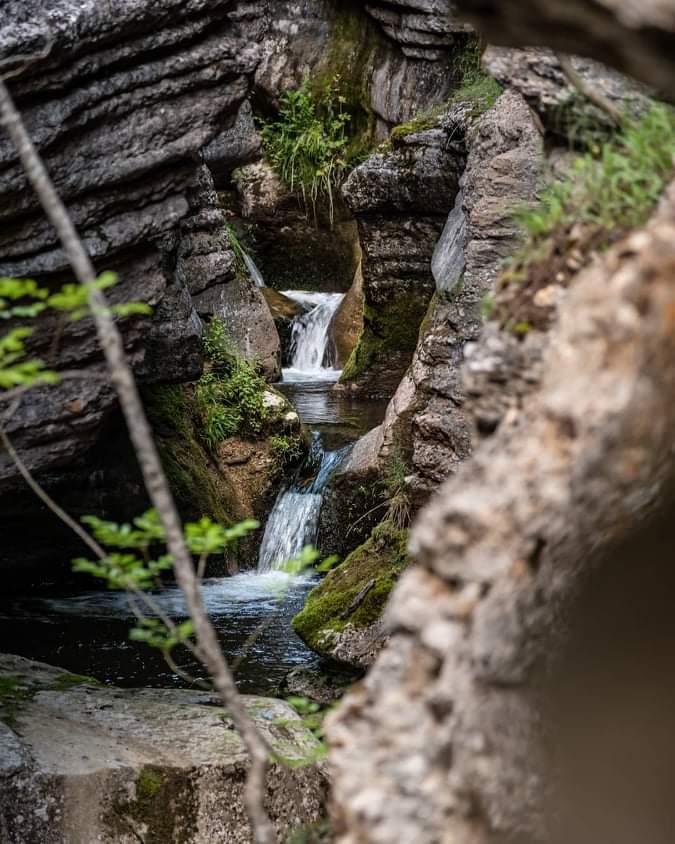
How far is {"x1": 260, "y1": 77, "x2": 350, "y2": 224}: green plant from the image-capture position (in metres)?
18.8

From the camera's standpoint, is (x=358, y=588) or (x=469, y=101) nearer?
(x=358, y=588)

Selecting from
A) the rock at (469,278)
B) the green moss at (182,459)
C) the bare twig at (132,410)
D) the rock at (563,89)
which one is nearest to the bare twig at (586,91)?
the rock at (563,89)

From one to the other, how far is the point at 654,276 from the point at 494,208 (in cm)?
465

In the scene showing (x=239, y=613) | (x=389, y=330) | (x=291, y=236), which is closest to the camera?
(x=239, y=613)

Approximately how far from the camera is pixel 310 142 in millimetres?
18812

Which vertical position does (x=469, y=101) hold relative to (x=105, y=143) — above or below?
below

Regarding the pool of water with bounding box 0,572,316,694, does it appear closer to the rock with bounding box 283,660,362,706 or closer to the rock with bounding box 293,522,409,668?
the rock with bounding box 283,660,362,706

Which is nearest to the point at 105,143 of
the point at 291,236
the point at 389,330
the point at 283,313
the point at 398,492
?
the point at 398,492

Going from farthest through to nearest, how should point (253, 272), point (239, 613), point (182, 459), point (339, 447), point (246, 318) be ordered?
point (253, 272) < point (246, 318) < point (339, 447) < point (182, 459) < point (239, 613)

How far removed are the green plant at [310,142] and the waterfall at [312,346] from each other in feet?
9.97

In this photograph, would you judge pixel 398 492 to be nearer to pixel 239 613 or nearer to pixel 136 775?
pixel 239 613

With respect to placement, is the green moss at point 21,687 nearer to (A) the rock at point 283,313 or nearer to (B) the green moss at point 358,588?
(B) the green moss at point 358,588

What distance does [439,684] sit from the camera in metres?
Result: 2.64

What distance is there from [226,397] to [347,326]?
531cm
